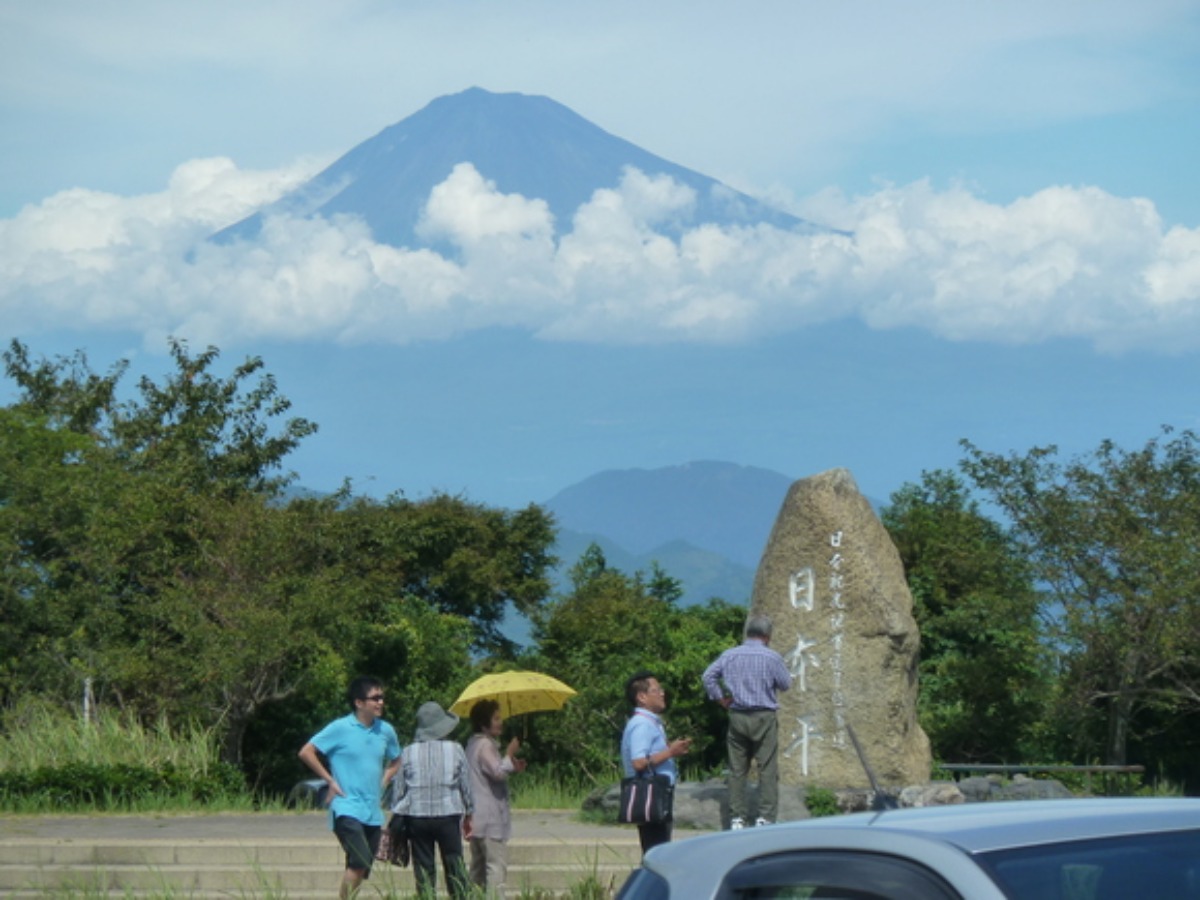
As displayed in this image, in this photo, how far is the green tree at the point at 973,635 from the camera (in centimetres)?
2162


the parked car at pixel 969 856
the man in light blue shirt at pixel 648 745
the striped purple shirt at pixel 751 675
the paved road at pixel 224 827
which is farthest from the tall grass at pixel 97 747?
the parked car at pixel 969 856

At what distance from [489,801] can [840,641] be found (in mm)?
7267

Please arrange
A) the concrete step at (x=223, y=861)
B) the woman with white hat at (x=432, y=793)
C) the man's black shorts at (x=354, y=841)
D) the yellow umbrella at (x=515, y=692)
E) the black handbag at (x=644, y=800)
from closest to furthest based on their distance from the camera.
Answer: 1. the man's black shorts at (x=354, y=841)
2. the woman with white hat at (x=432, y=793)
3. the black handbag at (x=644, y=800)
4. the concrete step at (x=223, y=861)
5. the yellow umbrella at (x=515, y=692)

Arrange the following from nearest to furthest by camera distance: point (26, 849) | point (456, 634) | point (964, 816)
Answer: point (964, 816), point (26, 849), point (456, 634)

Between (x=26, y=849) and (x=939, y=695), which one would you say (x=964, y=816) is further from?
(x=939, y=695)

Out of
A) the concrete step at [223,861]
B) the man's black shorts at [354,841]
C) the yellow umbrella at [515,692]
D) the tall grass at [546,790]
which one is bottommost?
the concrete step at [223,861]

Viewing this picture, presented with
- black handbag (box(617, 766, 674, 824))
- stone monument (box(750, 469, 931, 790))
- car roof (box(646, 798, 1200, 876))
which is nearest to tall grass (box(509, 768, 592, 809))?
stone monument (box(750, 469, 931, 790))

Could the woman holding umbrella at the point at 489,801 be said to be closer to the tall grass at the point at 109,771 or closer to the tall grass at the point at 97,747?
the tall grass at the point at 109,771

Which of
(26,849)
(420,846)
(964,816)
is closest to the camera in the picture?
(964,816)

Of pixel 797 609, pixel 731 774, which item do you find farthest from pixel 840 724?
pixel 731 774

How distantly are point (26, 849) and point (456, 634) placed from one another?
45.7 feet

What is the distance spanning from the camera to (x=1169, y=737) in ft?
72.2

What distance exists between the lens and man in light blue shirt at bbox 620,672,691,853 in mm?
11016

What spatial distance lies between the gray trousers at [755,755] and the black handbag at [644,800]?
119 inches
